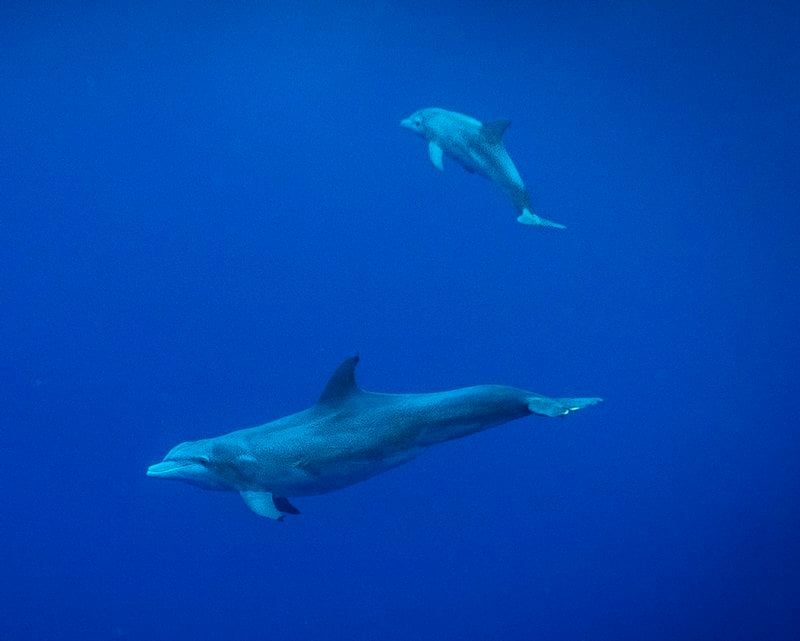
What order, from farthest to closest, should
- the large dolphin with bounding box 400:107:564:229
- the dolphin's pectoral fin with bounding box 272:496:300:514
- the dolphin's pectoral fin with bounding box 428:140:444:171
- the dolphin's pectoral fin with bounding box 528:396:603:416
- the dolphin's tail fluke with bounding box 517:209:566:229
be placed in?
the dolphin's pectoral fin with bounding box 428:140:444:171 → the large dolphin with bounding box 400:107:564:229 → the dolphin's tail fluke with bounding box 517:209:566:229 → the dolphin's pectoral fin with bounding box 272:496:300:514 → the dolphin's pectoral fin with bounding box 528:396:603:416

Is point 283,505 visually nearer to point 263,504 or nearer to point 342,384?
point 263,504

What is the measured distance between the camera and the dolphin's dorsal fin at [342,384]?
5965 mm

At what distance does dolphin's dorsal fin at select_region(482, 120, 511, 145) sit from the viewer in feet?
26.4

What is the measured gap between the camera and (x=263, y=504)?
245 inches

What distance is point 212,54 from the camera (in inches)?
498

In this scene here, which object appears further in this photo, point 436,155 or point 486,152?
point 436,155

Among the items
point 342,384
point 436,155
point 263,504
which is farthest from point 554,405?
point 436,155

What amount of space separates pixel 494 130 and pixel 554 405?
11.6 ft

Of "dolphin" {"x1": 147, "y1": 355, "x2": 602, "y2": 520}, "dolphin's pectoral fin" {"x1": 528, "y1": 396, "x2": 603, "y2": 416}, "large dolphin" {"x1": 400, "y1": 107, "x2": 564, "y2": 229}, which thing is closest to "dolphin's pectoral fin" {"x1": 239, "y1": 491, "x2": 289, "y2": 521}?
"dolphin" {"x1": 147, "y1": 355, "x2": 602, "y2": 520}

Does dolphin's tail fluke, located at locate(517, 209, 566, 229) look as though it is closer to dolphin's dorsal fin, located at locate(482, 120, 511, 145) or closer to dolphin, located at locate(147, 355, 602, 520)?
dolphin's dorsal fin, located at locate(482, 120, 511, 145)

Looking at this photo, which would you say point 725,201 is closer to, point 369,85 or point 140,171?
point 369,85

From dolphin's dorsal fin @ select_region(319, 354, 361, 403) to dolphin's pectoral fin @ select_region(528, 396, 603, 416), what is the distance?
139 centimetres

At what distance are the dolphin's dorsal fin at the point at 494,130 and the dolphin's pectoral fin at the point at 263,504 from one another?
172 inches

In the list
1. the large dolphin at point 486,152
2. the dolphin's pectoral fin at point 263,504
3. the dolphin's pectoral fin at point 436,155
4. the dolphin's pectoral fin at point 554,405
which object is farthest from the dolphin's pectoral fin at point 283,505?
the dolphin's pectoral fin at point 436,155
